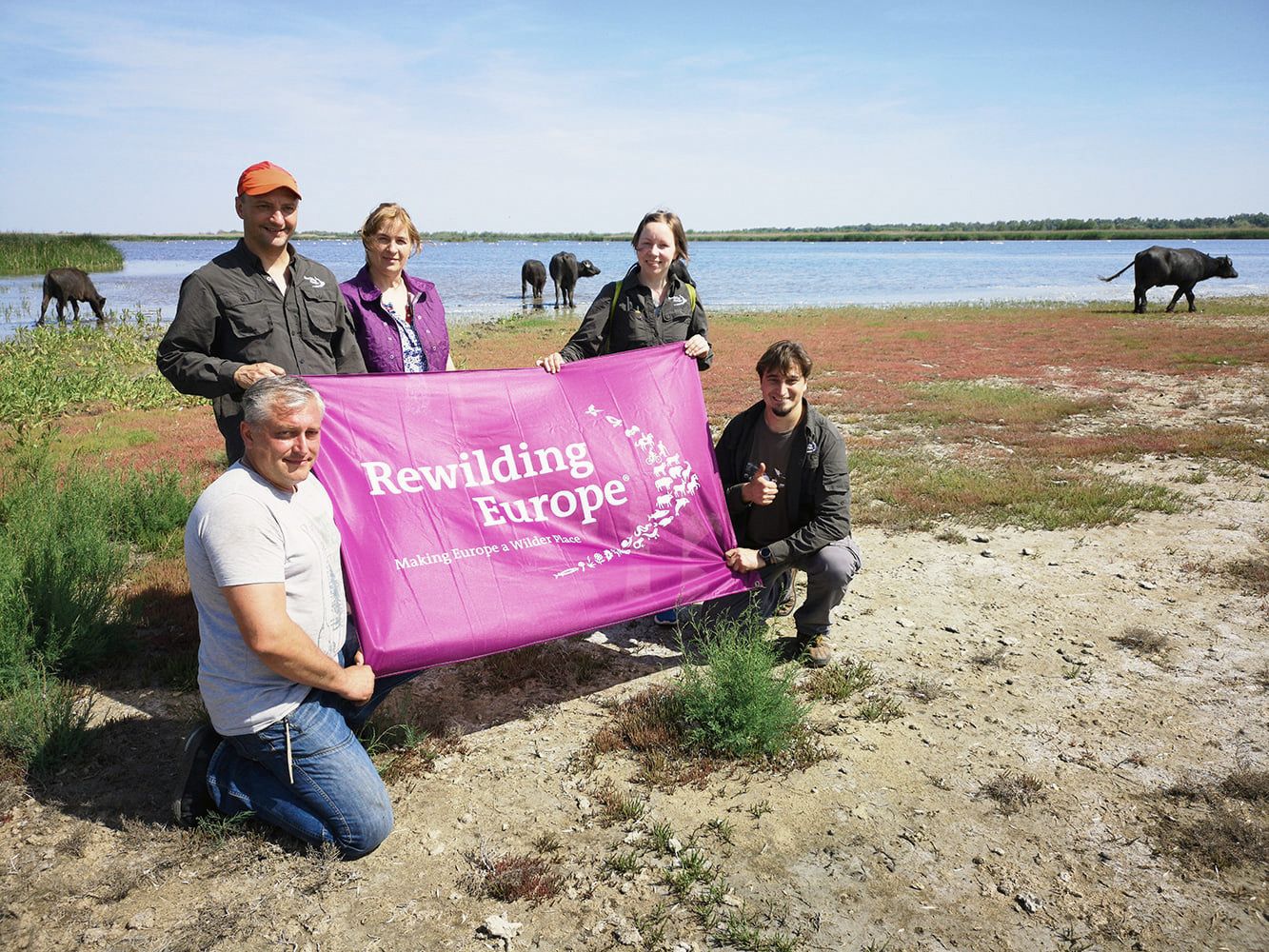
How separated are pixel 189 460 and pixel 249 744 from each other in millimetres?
6712

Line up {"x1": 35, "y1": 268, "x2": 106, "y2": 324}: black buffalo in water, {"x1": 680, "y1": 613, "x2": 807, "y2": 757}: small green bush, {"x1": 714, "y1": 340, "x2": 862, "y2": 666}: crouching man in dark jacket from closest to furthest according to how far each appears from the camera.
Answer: {"x1": 680, "y1": 613, "x2": 807, "y2": 757}: small green bush → {"x1": 714, "y1": 340, "x2": 862, "y2": 666}: crouching man in dark jacket → {"x1": 35, "y1": 268, "x2": 106, "y2": 324}: black buffalo in water

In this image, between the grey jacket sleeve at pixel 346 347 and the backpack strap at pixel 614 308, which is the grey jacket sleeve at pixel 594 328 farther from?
the grey jacket sleeve at pixel 346 347

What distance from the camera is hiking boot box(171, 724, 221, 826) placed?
137 inches

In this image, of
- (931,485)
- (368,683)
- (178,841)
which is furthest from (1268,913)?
(931,485)

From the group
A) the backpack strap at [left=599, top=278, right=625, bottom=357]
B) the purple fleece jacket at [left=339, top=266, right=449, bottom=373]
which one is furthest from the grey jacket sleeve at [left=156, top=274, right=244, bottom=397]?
the backpack strap at [left=599, top=278, right=625, bottom=357]

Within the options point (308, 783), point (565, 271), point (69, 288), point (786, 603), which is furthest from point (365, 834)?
point (565, 271)

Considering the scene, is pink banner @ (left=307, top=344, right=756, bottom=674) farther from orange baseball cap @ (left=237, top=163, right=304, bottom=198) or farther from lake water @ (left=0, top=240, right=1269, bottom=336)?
lake water @ (left=0, top=240, right=1269, bottom=336)

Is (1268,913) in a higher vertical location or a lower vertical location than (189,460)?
lower

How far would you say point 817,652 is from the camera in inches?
201

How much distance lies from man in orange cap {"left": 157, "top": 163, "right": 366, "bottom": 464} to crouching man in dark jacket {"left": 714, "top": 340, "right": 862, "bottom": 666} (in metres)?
2.53

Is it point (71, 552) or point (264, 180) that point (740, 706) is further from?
point (71, 552)

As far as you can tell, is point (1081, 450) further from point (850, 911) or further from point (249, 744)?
point (249, 744)

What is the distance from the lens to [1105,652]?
5.16m

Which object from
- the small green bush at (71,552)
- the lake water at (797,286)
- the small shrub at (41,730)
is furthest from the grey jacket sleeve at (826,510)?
the lake water at (797,286)
